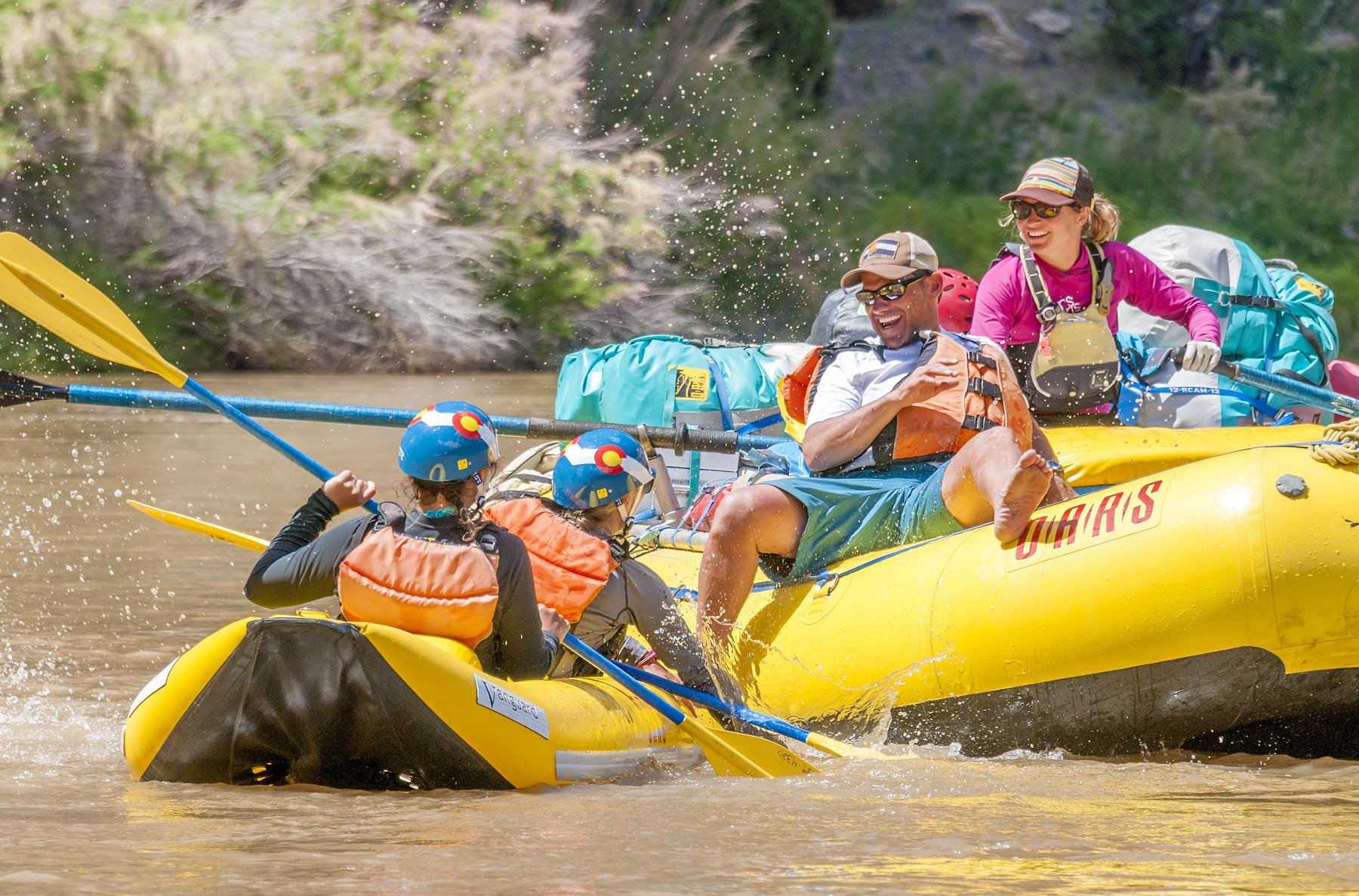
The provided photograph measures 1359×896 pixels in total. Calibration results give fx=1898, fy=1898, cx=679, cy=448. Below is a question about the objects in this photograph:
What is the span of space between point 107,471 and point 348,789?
676cm

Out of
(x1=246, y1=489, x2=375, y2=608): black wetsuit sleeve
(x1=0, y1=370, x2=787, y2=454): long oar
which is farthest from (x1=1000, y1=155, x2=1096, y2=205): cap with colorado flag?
(x1=246, y1=489, x2=375, y2=608): black wetsuit sleeve

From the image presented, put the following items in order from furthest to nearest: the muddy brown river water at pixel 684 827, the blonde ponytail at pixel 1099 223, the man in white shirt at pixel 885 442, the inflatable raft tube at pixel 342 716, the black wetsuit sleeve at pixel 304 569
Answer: the blonde ponytail at pixel 1099 223 < the man in white shirt at pixel 885 442 < the black wetsuit sleeve at pixel 304 569 < the inflatable raft tube at pixel 342 716 < the muddy brown river water at pixel 684 827

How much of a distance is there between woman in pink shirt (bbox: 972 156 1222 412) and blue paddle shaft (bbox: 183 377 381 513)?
1861 millimetres

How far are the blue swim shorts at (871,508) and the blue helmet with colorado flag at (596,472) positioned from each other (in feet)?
1.64

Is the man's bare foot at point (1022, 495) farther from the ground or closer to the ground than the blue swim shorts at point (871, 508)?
farther from the ground

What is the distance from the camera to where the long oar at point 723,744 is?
4480 mm

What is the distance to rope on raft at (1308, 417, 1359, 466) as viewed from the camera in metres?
4.42

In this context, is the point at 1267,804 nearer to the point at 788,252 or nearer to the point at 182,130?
the point at 182,130

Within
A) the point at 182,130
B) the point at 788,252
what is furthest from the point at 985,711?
the point at 788,252

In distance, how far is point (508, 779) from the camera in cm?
407

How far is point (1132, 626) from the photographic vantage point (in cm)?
445

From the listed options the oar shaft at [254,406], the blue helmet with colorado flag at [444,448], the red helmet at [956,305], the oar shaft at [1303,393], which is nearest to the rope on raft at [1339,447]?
the oar shaft at [1303,393]

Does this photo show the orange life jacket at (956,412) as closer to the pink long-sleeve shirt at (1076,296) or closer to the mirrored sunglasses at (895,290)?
the mirrored sunglasses at (895,290)

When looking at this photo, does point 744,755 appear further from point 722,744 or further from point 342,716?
point 342,716
